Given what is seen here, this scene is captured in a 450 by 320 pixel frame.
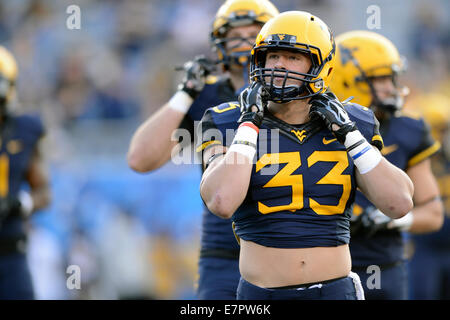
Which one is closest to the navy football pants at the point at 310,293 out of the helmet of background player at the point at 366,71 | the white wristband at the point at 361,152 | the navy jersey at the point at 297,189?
the navy jersey at the point at 297,189

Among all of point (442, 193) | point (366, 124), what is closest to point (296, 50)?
point (366, 124)

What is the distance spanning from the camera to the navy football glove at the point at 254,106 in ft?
10.6

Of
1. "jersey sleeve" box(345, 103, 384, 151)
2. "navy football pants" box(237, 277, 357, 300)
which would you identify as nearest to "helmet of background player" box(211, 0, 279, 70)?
"jersey sleeve" box(345, 103, 384, 151)

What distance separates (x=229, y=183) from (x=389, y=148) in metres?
1.77

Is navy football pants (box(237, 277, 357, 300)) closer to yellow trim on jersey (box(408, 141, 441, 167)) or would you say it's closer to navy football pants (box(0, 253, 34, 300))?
yellow trim on jersey (box(408, 141, 441, 167))

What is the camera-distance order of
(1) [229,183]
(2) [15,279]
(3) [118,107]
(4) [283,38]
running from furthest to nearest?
(3) [118,107] < (2) [15,279] < (4) [283,38] < (1) [229,183]

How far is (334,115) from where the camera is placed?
326cm

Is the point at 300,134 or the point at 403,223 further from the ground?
the point at 300,134

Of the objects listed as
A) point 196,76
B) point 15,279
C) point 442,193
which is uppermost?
point 196,76

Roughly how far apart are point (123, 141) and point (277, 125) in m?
6.01

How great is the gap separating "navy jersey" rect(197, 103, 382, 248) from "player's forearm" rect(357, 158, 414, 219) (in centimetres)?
10

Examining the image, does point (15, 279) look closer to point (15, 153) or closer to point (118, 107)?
point (15, 153)

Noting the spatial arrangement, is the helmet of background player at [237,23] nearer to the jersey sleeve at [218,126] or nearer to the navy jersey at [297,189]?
the jersey sleeve at [218,126]
